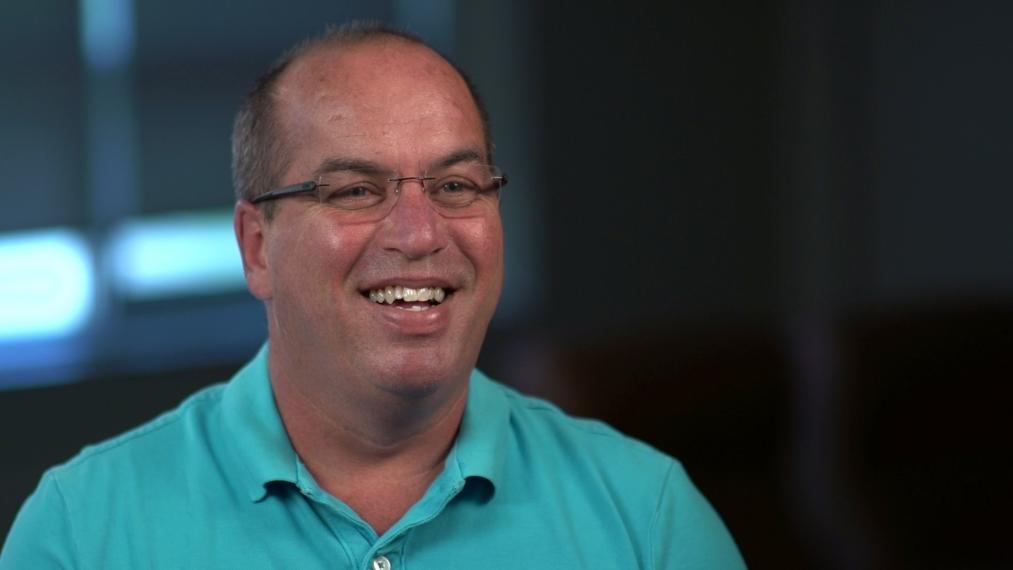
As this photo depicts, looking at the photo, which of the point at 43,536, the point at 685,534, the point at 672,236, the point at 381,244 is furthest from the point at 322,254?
the point at 672,236

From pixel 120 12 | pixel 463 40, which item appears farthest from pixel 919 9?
pixel 120 12

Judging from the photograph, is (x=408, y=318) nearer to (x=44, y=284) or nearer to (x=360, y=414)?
(x=360, y=414)

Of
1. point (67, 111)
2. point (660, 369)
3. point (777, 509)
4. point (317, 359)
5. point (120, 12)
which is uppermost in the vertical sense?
point (120, 12)

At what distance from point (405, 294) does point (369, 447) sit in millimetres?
212

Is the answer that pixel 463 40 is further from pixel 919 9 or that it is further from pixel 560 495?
pixel 560 495

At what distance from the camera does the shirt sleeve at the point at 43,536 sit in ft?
5.67

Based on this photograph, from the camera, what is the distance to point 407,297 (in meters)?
1.73

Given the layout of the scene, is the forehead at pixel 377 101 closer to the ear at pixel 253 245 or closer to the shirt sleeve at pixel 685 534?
the ear at pixel 253 245

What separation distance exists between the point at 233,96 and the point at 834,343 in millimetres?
2057

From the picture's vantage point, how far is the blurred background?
3.41 meters

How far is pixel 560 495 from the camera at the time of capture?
74.1 inches

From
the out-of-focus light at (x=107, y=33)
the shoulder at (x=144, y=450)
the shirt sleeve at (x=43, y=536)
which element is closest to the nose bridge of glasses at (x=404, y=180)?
the shoulder at (x=144, y=450)

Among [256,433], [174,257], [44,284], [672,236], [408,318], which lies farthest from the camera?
[672,236]

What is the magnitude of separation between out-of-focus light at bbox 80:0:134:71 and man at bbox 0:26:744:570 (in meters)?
2.50
